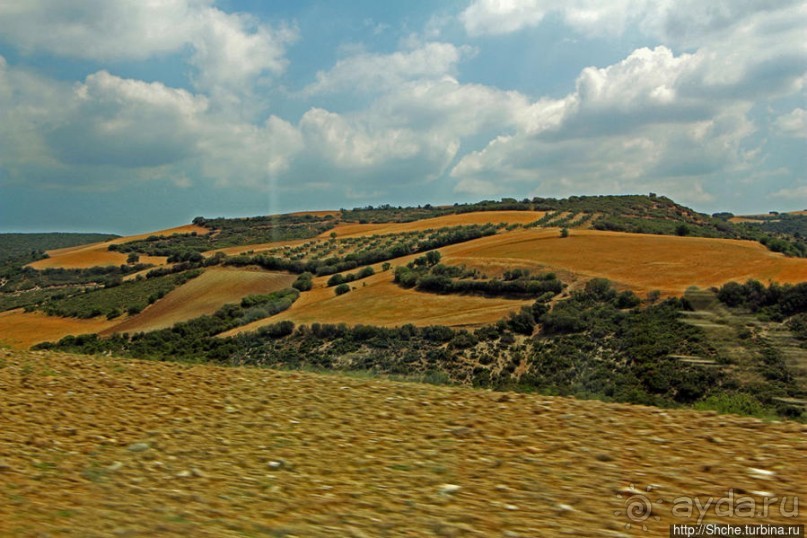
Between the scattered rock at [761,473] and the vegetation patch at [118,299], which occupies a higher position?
the scattered rock at [761,473]

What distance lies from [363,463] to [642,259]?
37022 mm

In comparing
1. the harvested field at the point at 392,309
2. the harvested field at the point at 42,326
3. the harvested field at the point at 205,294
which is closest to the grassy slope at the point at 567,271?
the harvested field at the point at 392,309

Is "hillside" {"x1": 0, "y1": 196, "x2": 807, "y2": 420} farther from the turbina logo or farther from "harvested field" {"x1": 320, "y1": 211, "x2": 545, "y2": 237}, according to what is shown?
the turbina logo

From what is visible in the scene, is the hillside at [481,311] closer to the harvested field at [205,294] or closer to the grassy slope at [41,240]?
the harvested field at [205,294]

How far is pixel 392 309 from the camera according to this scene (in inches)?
1369

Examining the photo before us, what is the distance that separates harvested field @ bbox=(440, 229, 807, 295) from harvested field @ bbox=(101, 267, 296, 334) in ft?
48.5

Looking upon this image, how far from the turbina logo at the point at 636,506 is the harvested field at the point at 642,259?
25.2 meters

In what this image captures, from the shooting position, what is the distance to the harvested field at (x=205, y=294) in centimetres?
4206

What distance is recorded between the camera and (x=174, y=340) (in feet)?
110

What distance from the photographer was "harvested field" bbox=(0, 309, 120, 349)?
4131 centimetres

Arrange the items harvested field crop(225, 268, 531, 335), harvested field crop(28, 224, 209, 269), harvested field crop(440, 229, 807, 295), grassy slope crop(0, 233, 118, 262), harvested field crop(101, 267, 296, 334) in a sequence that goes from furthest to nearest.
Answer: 1. grassy slope crop(0, 233, 118, 262)
2. harvested field crop(28, 224, 209, 269)
3. harvested field crop(101, 267, 296, 334)
4. harvested field crop(225, 268, 531, 335)
5. harvested field crop(440, 229, 807, 295)

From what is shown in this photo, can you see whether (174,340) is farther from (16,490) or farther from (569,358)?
(16,490)

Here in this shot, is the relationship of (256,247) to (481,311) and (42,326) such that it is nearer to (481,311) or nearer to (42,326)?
(42,326)

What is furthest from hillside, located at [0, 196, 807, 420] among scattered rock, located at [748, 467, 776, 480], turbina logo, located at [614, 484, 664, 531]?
turbina logo, located at [614, 484, 664, 531]
